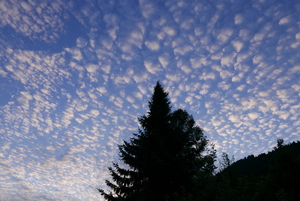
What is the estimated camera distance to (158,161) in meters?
16.0

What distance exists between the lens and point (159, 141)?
685 inches

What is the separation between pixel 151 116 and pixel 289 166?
53.8 feet

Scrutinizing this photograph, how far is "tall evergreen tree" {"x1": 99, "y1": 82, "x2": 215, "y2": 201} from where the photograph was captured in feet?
53.2

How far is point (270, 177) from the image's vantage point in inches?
938

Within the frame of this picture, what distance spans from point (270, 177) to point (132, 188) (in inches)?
618

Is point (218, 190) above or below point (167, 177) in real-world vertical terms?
below

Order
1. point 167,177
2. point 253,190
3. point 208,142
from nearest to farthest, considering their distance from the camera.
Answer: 1. point 253,190
2. point 167,177
3. point 208,142

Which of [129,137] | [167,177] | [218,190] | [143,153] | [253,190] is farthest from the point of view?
[129,137]

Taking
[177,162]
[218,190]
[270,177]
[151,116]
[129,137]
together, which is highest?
[151,116]

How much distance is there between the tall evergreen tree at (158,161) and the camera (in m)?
16.2

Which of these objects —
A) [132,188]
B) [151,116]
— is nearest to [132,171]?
[132,188]

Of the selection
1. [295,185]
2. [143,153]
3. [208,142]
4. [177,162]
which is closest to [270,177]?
[295,185]

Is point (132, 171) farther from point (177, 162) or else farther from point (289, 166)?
point (289, 166)

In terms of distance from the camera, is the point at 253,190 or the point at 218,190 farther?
the point at 253,190
